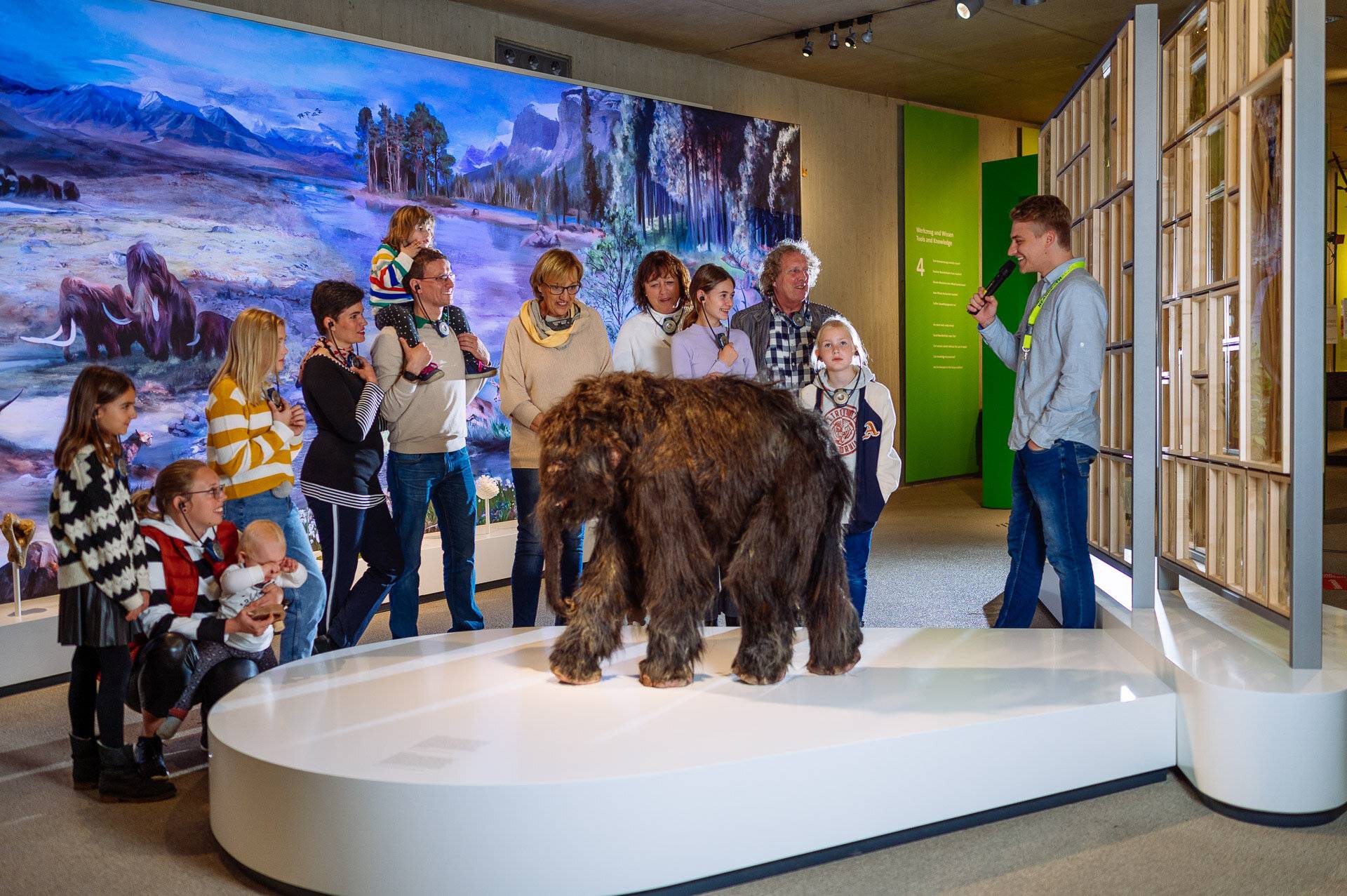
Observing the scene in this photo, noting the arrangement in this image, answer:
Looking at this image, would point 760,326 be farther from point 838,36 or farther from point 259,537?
point 838,36

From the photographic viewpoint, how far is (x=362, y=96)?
20.7 feet

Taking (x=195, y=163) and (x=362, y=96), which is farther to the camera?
(x=362, y=96)

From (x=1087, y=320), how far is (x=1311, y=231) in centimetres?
95

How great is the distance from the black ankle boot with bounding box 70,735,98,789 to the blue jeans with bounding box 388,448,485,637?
1038 millimetres

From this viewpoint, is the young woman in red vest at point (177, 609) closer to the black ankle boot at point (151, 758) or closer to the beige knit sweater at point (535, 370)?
the black ankle boot at point (151, 758)

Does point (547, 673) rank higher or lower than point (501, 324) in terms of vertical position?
lower

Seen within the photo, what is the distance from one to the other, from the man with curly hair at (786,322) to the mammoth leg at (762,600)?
5.91ft

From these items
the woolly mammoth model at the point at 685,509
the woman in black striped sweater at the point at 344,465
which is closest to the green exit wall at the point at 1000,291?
the woman in black striped sweater at the point at 344,465

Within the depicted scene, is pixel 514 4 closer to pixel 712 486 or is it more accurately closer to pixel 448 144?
pixel 448 144

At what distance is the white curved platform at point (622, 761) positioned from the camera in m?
2.24

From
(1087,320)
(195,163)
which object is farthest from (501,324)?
(1087,320)

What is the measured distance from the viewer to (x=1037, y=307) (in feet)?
13.3

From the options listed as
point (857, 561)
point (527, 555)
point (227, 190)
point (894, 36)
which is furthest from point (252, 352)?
point (894, 36)

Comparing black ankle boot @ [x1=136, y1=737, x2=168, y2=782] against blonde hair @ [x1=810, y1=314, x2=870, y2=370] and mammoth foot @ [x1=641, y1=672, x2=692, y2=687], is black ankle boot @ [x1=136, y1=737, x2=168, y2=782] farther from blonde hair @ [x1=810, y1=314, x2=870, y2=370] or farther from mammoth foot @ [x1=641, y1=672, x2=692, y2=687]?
blonde hair @ [x1=810, y1=314, x2=870, y2=370]
